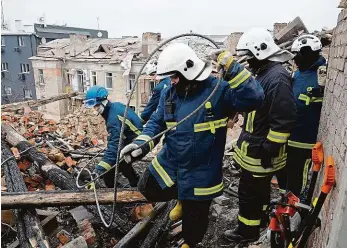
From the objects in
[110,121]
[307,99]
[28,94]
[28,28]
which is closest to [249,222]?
[307,99]

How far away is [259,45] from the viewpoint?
3045mm

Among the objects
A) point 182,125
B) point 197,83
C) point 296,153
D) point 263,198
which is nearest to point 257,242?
point 263,198

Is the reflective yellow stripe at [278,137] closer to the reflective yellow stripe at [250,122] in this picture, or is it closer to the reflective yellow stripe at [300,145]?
the reflective yellow stripe at [250,122]

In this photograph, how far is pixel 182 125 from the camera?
2736mm

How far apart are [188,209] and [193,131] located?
0.75 m

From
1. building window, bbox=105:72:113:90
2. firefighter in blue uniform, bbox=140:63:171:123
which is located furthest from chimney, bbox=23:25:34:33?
firefighter in blue uniform, bbox=140:63:171:123

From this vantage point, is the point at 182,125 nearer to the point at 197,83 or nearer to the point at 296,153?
the point at 197,83

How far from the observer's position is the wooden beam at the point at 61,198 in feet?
11.4

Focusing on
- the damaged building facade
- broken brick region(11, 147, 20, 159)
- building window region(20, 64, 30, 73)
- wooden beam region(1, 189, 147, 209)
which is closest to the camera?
wooden beam region(1, 189, 147, 209)

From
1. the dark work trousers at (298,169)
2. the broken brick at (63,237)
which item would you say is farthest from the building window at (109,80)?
the dark work trousers at (298,169)

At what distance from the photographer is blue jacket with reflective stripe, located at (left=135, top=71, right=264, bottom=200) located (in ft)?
8.86

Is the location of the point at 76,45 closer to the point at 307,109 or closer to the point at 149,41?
the point at 149,41

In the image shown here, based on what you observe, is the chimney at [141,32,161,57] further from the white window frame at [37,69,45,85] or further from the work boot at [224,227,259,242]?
the work boot at [224,227,259,242]

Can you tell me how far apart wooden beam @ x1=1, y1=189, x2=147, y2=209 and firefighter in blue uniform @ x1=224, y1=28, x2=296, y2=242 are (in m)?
1.18
